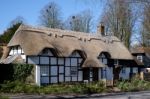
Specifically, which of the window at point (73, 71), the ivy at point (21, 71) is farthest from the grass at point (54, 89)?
the window at point (73, 71)

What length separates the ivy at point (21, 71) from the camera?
1678 inches

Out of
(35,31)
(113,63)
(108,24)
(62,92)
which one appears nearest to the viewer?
(62,92)

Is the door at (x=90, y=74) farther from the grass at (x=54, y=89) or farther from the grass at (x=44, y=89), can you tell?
the grass at (x=44, y=89)

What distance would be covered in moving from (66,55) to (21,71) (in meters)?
6.93

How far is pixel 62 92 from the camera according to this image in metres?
35.5

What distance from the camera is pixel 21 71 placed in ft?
140

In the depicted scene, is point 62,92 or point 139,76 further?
point 139,76

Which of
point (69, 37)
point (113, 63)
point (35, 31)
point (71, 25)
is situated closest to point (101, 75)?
point (113, 63)

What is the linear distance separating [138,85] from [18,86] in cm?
1794

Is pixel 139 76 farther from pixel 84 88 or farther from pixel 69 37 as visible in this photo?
pixel 84 88

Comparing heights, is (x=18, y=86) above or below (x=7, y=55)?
below

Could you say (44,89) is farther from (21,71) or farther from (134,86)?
(134,86)

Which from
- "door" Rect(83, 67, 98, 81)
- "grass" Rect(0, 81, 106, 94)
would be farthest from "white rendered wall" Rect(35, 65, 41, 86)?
"door" Rect(83, 67, 98, 81)

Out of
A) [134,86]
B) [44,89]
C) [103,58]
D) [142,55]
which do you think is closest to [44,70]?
[44,89]
